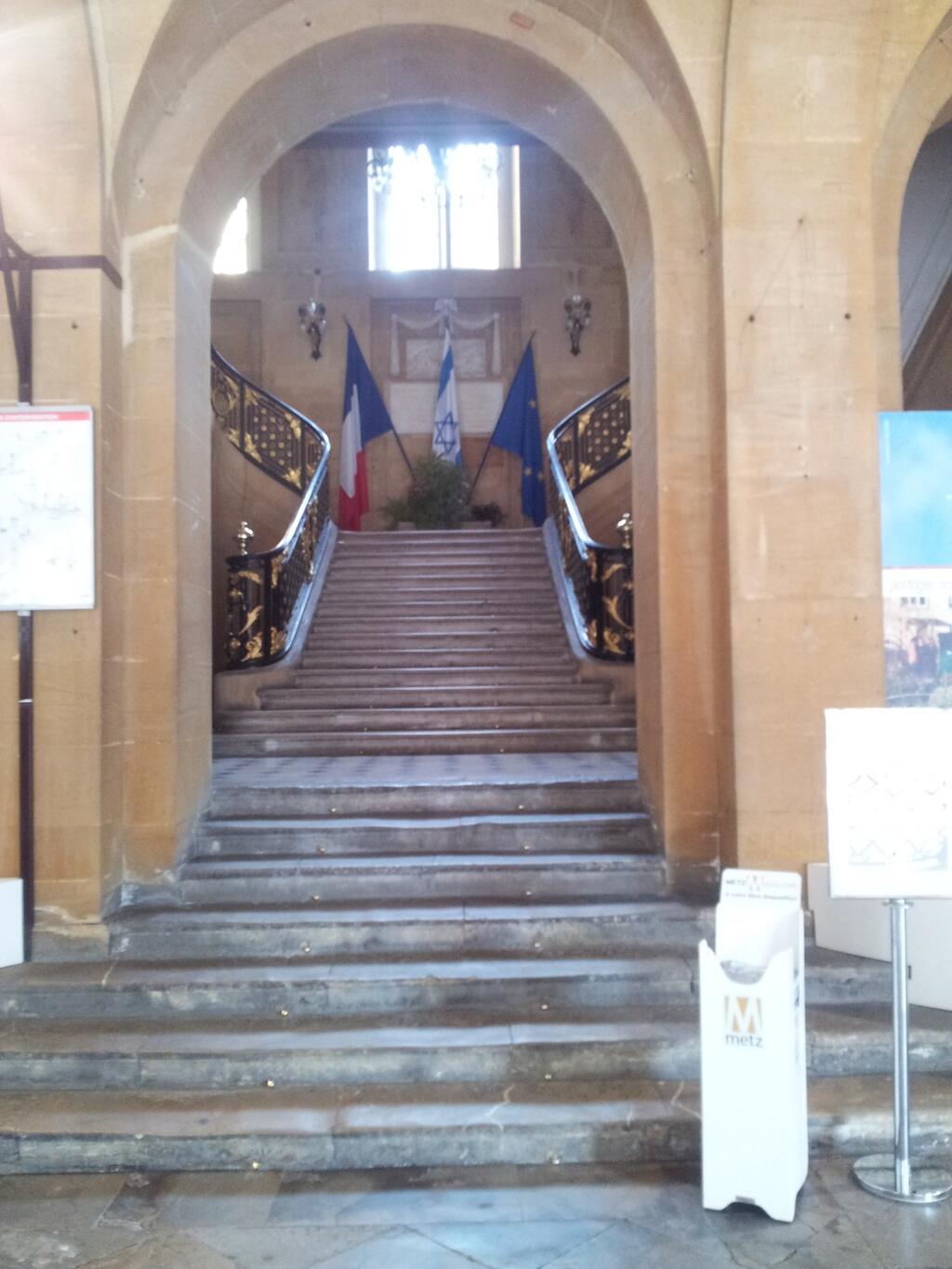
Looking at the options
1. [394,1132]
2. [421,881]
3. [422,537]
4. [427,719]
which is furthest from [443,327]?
[394,1132]

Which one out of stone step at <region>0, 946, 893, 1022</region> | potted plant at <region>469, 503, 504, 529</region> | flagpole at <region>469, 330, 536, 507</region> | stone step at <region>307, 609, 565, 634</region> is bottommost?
stone step at <region>0, 946, 893, 1022</region>

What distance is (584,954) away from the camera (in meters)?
4.41

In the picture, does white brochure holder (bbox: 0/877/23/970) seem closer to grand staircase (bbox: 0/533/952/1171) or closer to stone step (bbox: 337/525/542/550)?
grand staircase (bbox: 0/533/952/1171)

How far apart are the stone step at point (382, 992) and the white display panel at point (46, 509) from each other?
1.60 m

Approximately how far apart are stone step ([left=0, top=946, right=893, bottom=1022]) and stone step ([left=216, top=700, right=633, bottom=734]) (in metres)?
3.26

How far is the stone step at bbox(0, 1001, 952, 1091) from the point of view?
148 inches

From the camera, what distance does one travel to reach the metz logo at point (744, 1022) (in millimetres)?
3031

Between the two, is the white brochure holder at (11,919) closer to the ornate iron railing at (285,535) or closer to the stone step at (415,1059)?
the stone step at (415,1059)

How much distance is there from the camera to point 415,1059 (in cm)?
378

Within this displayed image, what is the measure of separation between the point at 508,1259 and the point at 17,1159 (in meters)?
1.65

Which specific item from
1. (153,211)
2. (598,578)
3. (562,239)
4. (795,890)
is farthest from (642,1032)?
(562,239)

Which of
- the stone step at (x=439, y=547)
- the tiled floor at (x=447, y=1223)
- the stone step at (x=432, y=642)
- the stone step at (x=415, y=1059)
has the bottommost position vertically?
the tiled floor at (x=447, y=1223)

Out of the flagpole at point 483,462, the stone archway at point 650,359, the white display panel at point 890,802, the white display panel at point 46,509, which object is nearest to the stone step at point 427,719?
the stone archway at point 650,359


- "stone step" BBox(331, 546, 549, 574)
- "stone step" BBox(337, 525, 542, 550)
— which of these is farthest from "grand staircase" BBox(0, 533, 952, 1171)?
"stone step" BBox(337, 525, 542, 550)
